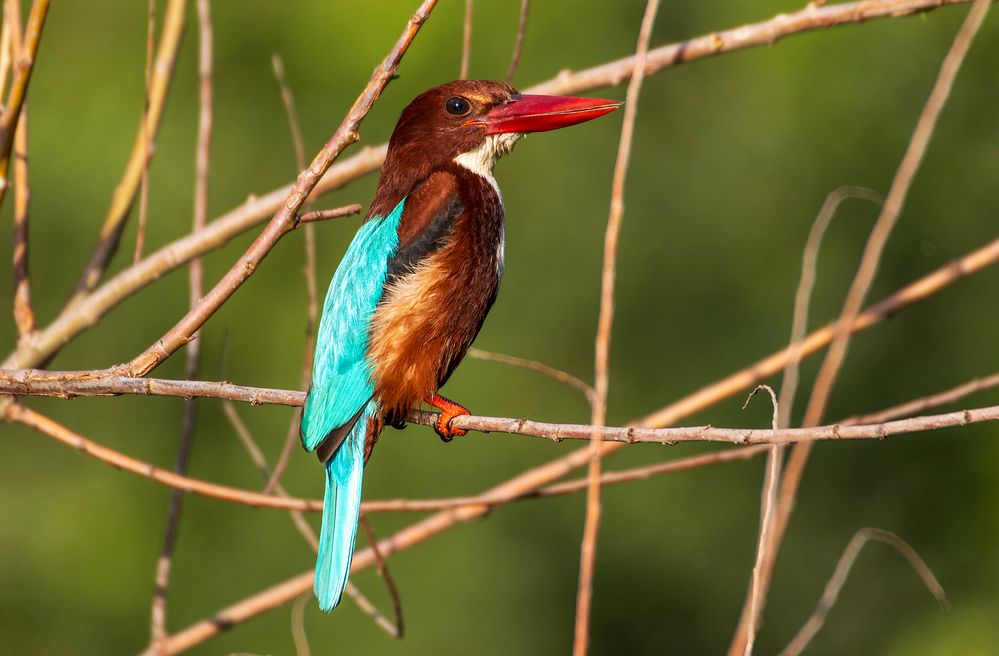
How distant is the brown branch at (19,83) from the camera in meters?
2.29

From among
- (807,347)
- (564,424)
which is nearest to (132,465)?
(564,424)

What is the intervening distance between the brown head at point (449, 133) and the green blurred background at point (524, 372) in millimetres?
4157

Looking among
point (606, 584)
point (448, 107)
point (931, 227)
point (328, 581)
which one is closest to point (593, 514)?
point (328, 581)

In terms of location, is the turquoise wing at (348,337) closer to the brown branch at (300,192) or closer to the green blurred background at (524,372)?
the brown branch at (300,192)

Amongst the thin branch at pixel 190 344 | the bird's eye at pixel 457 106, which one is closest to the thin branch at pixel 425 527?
the thin branch at pixel 190 344

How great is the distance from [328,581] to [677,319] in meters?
6.18

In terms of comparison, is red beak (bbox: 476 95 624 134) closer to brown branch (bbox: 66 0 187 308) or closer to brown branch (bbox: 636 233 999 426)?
brown branch (bbox: 636 233 999 426)

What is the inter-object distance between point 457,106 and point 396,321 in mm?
667

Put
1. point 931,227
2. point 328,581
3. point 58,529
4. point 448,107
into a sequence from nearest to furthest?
point 328,581 → point 448,107 → point 58,529 → point 931,227

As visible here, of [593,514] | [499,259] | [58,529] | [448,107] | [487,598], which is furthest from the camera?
[58,529]

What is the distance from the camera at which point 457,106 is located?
3.37 m

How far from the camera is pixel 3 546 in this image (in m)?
8.61

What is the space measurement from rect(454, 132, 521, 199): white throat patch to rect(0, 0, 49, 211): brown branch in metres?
1.21

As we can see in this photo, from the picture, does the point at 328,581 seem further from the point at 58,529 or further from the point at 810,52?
the point at 810,52
